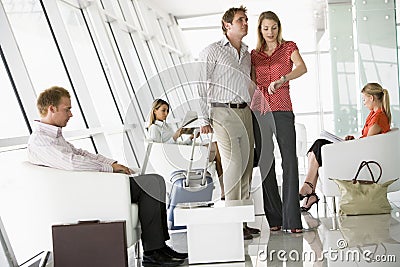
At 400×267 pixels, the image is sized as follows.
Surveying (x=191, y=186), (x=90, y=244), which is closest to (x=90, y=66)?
(x=191, y=186)

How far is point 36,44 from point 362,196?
2.65 m

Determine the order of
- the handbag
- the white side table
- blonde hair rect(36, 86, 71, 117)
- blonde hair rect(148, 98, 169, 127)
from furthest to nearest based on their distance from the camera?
the handbag
blonde hair rect(148, 98, 169, 127)
the white side table
blonde hair rect(36, 86, 71, 117)

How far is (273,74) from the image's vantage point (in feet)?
17.0

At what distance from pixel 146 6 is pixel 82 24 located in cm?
512

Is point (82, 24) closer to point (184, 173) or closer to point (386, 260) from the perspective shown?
point (184, 173)

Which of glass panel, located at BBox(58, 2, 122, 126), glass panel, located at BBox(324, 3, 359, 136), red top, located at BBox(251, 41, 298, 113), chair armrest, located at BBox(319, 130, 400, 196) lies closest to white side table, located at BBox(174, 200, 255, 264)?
red top, located at BBox(251, 41, 298, 113)

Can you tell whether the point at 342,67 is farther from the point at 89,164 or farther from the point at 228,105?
the point at 89,164

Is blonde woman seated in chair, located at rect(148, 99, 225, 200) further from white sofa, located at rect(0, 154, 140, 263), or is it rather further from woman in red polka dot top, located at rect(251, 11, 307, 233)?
white sofa, located at rect(0, 154, 140, 263)

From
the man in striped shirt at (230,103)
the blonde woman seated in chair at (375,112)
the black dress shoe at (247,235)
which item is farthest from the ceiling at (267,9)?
the black dress shoe at (247,235)

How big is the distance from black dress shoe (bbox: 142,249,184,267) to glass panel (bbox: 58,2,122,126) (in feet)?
11.1

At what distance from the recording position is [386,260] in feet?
12.9

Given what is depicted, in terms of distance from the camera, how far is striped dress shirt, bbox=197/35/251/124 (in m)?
4.92

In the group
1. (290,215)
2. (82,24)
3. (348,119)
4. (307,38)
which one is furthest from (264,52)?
(307,38)

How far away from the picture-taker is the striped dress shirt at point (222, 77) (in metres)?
4.92
